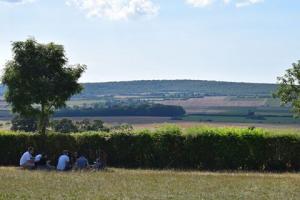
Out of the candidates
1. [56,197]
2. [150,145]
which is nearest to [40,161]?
[150,145]

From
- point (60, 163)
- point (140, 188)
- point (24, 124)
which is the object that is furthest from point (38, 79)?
point (24, 124)

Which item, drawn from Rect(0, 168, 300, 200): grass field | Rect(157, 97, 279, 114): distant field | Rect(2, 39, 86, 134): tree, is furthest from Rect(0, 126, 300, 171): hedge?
Rect(157, 97, 279, 114): distant field

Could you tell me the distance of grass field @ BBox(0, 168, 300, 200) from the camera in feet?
64.1

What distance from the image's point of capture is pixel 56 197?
1864 centimetres

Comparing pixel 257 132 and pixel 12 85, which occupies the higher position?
pixel 12 85

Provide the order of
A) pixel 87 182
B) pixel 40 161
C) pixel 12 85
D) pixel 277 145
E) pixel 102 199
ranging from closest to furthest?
1. pixel 102 199
2. pixel 87 182
3. pixel 40 161
4. pixel 277 145
5. pixel 12 85

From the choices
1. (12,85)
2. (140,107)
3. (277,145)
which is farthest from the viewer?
(140,107)

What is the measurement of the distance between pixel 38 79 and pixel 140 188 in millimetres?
21082

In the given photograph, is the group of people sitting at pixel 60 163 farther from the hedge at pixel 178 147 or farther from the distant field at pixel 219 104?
the distant field at pixel 219 104

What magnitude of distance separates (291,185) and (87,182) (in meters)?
7.94

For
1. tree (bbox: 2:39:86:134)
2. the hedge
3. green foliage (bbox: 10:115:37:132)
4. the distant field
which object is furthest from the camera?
the distant field

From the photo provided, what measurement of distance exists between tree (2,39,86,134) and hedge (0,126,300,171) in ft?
9.29

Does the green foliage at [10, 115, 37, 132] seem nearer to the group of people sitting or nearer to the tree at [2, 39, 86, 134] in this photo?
the tree at [2, 39, 86, 134]

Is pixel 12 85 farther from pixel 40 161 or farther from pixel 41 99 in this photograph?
pixel 40 161
